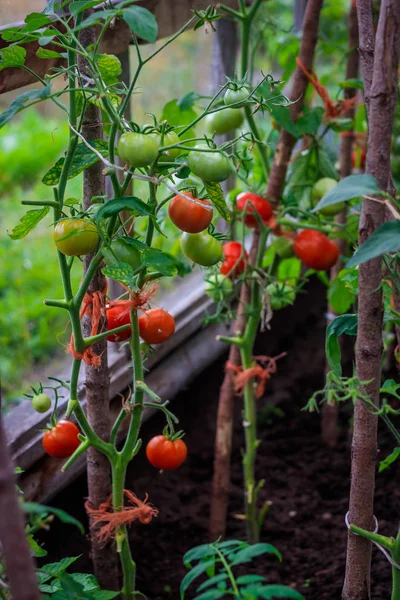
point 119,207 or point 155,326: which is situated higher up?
point 119,207

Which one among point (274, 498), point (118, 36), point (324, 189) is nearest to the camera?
point (118, 36)

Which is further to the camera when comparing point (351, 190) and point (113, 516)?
point (113, 516)

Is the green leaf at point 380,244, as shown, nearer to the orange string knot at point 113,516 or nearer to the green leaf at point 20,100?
the green leaf at point 20,100

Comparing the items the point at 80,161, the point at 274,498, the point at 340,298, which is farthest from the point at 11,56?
the point at 274,498

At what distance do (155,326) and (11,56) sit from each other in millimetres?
402

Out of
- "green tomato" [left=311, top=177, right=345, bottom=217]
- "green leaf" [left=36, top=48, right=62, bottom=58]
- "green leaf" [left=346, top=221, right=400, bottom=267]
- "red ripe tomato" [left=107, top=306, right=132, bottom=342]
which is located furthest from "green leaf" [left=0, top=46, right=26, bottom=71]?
"green tomato" [left=311, top=177, right=345, bottom=217]

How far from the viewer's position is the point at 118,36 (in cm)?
123

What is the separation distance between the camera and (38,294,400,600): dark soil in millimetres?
1304

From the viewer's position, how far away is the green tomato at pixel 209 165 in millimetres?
767

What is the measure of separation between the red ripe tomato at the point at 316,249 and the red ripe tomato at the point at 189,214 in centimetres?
49

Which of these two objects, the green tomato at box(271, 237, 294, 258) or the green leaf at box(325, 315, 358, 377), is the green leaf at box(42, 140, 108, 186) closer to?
the green leaf at box(325, 315, 358, 377)

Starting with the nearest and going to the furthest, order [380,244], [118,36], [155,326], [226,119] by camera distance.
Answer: [380,244] < [155,326] < [226,119] < [118,36]

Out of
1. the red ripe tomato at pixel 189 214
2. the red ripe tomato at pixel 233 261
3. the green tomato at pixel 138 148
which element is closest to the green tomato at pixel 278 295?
the red ripe tomato at pixel 233 261

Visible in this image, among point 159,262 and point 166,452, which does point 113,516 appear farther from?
point 159,262
